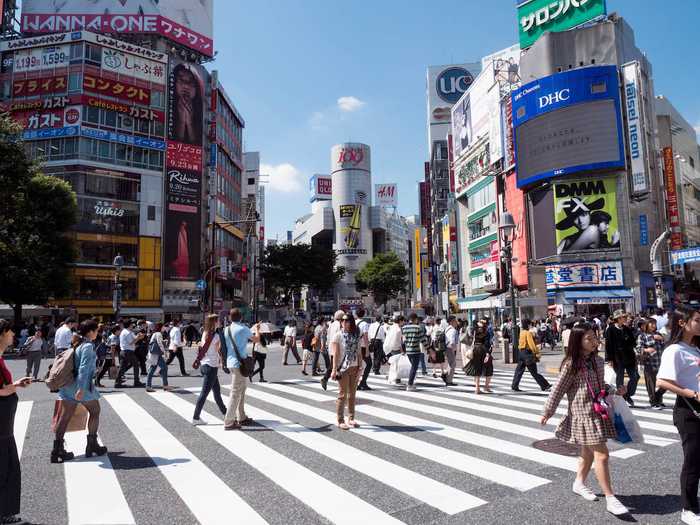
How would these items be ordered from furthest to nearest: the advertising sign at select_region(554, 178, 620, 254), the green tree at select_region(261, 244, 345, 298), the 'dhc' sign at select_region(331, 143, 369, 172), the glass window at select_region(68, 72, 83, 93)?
the 'dhc' sign at select_region(331, 143, 369, 172) → the green tree at select_region(261, 244, 345, 298) → the glass window at select_region(68, 72, 83, 93) → the advertising sign at select_region(554, 178, 620, 254)

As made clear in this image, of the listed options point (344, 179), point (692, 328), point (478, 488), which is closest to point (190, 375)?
point (478, 488)

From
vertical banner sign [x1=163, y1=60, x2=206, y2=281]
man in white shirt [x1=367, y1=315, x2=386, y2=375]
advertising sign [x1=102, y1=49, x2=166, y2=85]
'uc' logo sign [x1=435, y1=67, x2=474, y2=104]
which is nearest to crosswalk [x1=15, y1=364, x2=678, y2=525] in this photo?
man in white shirt [x1=367, y1=315, x2=386, y2=375]

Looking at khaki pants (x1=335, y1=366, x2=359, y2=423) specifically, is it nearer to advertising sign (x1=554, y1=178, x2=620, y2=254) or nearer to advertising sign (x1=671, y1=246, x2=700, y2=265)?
advertising sign (x1=671, y1=246, x2=700, y2=265)

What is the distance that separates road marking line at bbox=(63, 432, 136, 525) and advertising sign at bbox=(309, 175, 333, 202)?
445 ft

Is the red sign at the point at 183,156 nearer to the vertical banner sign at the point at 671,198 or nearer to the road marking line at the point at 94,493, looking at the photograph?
the vertical banner sign at the point at 671,198

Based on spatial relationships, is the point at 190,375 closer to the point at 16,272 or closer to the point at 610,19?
the point at 16,272

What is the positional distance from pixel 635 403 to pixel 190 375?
12.9m

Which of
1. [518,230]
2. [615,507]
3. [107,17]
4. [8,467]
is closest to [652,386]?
[615,507]

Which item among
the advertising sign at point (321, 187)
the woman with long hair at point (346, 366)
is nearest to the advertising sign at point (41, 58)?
the woman with long hair at point (346, 366)

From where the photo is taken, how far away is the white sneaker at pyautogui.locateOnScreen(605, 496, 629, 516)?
4.11 metres

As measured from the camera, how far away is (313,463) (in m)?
5.94

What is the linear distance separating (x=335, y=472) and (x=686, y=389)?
347 cm

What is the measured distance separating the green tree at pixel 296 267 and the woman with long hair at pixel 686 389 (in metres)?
58.0

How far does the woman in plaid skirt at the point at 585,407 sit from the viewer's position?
170 inches
